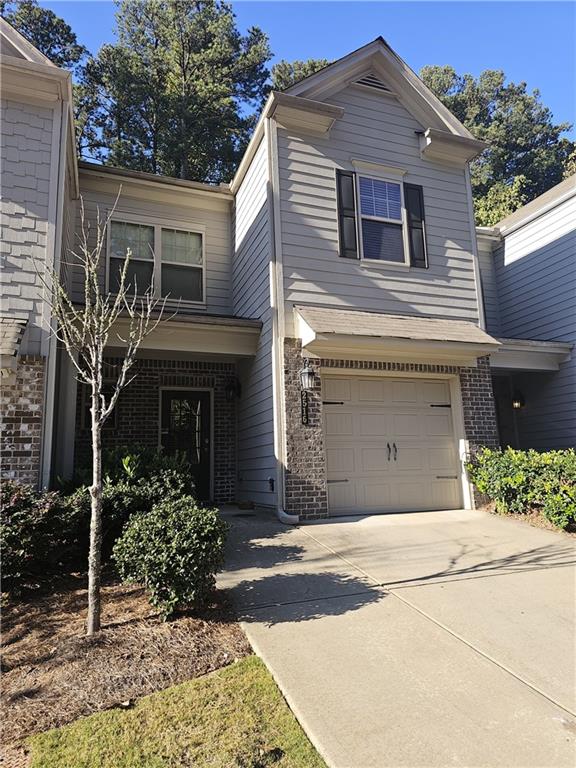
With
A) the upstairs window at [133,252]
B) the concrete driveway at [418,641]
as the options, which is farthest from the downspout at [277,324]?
the upstairs window at [133,252]

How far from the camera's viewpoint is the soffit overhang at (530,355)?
31.7 ft

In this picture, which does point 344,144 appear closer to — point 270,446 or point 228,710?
point 270,446

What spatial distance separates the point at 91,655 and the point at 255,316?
618 centimetres

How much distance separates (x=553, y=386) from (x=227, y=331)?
24.2ft

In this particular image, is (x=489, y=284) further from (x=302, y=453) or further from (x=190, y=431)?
(x=190, y=431)

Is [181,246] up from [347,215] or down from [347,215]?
up

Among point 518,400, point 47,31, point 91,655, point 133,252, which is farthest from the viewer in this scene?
point 47,31

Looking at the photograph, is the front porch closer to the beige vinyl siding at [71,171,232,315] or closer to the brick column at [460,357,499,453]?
the beige vinyl siding at [71,171,232,315]

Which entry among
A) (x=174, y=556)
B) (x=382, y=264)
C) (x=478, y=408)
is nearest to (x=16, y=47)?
(x=382, y=264)

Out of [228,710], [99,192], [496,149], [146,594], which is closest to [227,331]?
[99,192]

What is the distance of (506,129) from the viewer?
96.9 feet

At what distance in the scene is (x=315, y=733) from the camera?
2262 mm

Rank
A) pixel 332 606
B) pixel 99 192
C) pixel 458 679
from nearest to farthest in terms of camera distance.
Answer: pixel 458 679, pixel 332 606, pixel 99 192

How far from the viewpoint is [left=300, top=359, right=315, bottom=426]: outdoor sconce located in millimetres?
7168
